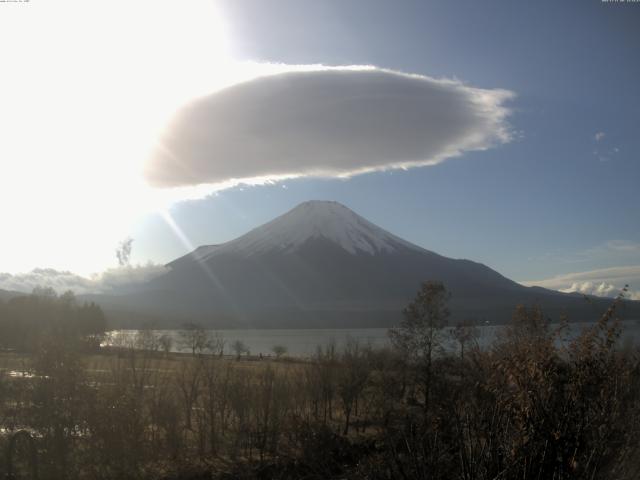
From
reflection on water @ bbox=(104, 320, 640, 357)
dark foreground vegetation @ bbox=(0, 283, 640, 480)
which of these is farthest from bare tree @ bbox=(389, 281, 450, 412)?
reflection on water @ bbox=(104, 320, 640, 357)

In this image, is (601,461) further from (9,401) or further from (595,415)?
(9,401)

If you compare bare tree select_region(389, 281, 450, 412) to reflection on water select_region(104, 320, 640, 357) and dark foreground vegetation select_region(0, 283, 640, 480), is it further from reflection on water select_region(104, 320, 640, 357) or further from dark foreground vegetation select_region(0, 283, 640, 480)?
reflection on water select_region(104, 320, 640, 357)

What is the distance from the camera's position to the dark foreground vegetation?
6934mm

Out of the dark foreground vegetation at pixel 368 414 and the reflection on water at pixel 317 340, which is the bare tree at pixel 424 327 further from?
the reflection on water at pixel 317 340

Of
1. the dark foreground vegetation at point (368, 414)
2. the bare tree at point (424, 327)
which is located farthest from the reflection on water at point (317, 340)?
the bare tree at point (424, 327)

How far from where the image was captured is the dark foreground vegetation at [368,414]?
693 centimetres

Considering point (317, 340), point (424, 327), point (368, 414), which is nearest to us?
point (424, 327)

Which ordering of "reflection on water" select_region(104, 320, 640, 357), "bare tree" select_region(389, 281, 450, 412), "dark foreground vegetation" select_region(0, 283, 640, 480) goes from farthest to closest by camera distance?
"bare tree" select_region(389, 281, 450, 412), "reflection on water" select_region(104, 320, 640, 357), "dark foreground vegetation" select_region(0, 283, 640, 480)

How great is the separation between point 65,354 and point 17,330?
49083mm

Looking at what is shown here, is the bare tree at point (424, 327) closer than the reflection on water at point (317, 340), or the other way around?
the reflection on water at point (317, 340)

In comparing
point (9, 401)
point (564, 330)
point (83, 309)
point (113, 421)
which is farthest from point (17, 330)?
point (564, 330)

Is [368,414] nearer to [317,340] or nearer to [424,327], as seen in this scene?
[424,327]

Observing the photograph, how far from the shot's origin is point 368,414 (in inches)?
1221

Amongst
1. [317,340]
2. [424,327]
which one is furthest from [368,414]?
[317,340]
